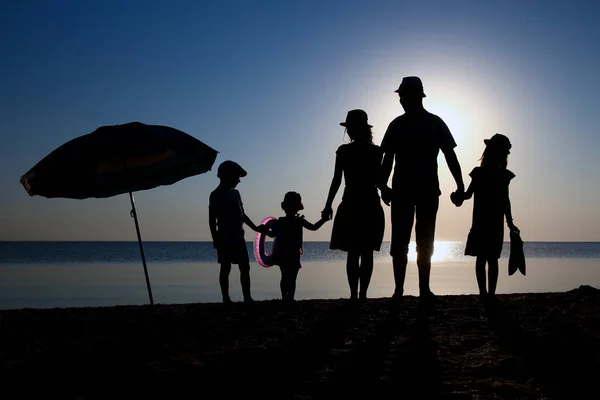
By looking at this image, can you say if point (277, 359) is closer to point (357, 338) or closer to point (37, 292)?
point (357, 338)

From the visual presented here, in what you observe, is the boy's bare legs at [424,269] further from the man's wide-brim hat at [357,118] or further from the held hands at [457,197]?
the man's wide-brim hat at [357,118]

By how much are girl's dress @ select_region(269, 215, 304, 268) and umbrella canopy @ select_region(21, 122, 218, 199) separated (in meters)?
1.68

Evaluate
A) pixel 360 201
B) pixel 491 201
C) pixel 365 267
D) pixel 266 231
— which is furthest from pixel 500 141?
pixel 266 231

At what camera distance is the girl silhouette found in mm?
7344

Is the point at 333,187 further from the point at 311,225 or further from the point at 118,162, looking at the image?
the point at 118,162

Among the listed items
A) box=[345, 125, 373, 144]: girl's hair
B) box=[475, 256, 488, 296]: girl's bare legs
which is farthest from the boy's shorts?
box=[475, 256, 488, 296]: girl's bare legs

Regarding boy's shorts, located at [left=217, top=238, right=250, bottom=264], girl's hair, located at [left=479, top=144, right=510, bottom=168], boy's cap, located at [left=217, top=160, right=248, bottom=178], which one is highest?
girl's hair, located at [left=479, top=144, right=510, bottom=168]

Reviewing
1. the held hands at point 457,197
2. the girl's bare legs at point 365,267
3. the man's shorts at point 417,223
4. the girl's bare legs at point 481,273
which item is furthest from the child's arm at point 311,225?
the girl's bare legs at point 481,273

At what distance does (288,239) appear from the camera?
9047 millimetres

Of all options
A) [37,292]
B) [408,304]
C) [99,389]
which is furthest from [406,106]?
[37,292]

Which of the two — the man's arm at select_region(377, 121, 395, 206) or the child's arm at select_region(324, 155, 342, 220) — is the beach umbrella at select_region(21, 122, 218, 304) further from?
the man's arm at select_region(377, 121, 395, 206)

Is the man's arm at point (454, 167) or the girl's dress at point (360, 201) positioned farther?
the girl's dress at point (360, 201)

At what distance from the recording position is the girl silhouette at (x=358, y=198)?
24.1 ft

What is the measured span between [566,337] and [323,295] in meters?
16.9
